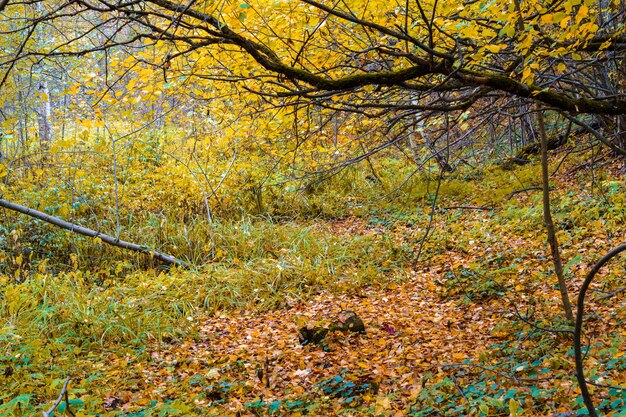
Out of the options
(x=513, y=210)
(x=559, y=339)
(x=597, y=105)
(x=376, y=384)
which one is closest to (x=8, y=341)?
(x=376, y=384)

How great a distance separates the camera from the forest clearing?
2893 mm

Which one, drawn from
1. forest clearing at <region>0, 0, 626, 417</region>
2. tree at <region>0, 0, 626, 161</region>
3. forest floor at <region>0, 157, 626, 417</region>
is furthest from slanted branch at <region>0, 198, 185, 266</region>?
tree at <region>0, 0, 626, 161</region>

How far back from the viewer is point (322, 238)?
7.17 metres

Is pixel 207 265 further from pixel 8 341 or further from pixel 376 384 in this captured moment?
pixel 376 384

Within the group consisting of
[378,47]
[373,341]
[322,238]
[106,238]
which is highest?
[378,47]

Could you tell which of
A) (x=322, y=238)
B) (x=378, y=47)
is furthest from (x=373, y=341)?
(x=322, y=238)

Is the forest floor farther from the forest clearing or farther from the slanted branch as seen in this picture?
the slanted branch

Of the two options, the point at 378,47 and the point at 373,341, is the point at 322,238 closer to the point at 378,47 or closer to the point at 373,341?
the point at 373,341

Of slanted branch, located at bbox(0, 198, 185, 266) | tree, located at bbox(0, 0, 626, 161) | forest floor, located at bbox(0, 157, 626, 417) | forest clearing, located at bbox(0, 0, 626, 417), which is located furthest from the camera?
slanted branch, located at bbox(0, 198, 185, 266)

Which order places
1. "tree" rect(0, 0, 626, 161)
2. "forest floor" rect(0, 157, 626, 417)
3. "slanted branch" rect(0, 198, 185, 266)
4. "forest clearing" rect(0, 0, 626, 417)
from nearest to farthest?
"tree" rect(0, 0, 626, 161), "forest clearing" rect(0, 0, 626, 417), "forest floor" rect(0, 157, 626, 417), "slanted branch" rect(0, 198, 185, 266)

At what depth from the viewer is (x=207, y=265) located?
621cm

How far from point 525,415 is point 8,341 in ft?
13.2

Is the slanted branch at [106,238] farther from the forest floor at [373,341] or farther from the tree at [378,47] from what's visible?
the tree at [378,47]

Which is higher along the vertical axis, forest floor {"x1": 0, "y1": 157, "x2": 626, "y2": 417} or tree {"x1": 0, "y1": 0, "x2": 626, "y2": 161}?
tree {"x1": 0, "y1": 0, "x2": 626, "y2": 161}
